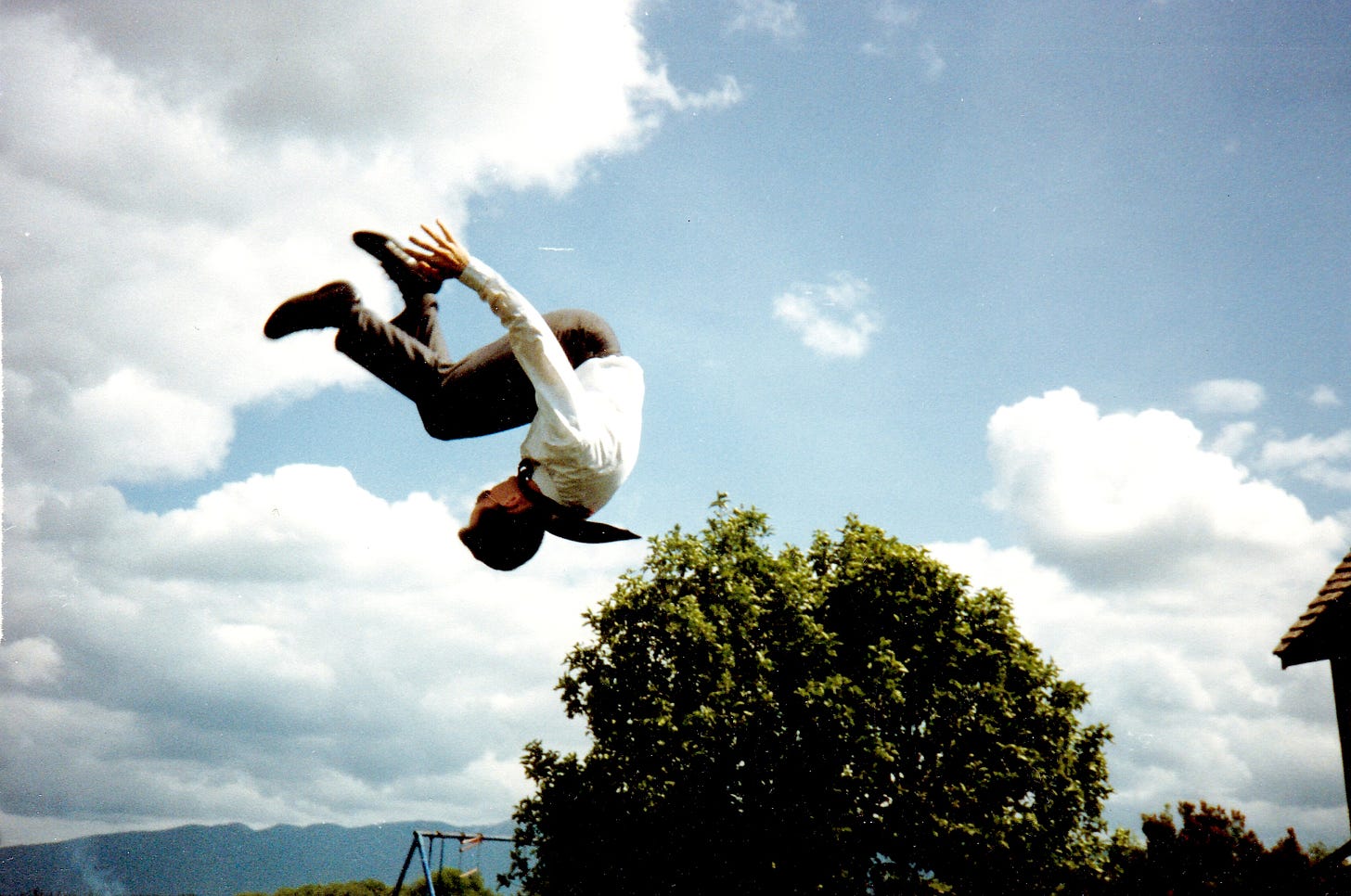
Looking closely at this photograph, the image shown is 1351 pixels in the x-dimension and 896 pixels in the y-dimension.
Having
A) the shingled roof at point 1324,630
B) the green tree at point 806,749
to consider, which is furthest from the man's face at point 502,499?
the green tree at point 806,749

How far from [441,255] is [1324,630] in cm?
1022

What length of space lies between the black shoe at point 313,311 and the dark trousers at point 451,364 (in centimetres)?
4

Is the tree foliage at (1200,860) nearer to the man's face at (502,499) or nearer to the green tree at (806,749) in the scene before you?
the green tree at (806,749)

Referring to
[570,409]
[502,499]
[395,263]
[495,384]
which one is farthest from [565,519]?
[395,263]

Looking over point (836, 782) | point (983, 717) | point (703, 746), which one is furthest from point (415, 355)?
point (983, 717)

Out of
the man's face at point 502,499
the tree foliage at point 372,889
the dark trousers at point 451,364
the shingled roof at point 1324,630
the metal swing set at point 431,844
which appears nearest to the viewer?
the man's face at point 502,499

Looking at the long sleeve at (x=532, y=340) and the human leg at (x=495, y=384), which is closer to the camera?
the long sleeve at (x=532, y=340)

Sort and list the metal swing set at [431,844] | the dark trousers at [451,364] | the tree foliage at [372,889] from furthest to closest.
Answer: the tree foliage at [372,889] → the metal swing set at [431,844] → the dark trousers at [451,364]

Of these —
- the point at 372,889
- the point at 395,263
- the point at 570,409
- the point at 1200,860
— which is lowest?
the point at 372,889

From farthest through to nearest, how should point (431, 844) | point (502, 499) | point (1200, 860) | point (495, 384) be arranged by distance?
point (1200, 860)
point (431, 844)
point (495, 384)
point (502, 499)

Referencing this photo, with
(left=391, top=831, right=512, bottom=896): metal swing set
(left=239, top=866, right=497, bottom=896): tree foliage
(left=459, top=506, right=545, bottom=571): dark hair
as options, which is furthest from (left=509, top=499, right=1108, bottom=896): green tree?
(left=239, top=866, right=497, bottom=896): tree foliage

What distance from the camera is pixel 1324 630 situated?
30.1 feet

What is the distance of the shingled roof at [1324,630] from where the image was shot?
9062mm

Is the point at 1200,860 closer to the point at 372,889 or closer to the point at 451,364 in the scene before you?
the point at 451,364
